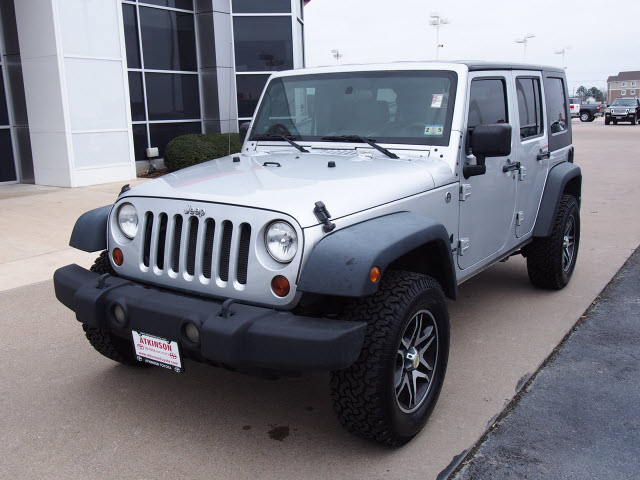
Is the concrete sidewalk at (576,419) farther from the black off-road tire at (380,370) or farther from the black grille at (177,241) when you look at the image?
the black grille at (177,241)

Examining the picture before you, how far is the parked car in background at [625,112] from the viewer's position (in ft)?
120

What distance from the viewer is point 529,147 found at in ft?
15.8

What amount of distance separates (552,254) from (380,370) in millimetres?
2977

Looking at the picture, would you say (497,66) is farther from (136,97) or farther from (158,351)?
(136,97)

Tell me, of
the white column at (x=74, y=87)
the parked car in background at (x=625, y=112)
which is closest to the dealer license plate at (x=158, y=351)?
the white column at (x=74, y=87)

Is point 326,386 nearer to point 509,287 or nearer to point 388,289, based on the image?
point 388,289

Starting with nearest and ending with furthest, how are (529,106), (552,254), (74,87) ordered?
(529,106) < (552,254) < (74,87)

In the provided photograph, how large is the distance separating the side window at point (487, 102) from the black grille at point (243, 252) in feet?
5.89

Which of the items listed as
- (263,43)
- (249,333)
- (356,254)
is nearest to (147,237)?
(249,333)

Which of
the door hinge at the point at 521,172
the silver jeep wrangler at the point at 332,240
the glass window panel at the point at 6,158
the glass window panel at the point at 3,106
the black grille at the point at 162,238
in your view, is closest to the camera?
the silver jeep wrangler at the point at 332,240

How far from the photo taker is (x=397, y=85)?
13.1 feet

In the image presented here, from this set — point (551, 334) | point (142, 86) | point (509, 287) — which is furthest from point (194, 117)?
point (551, 334)

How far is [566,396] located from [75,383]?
2.94 metres

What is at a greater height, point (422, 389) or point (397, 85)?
point (397, 85)
